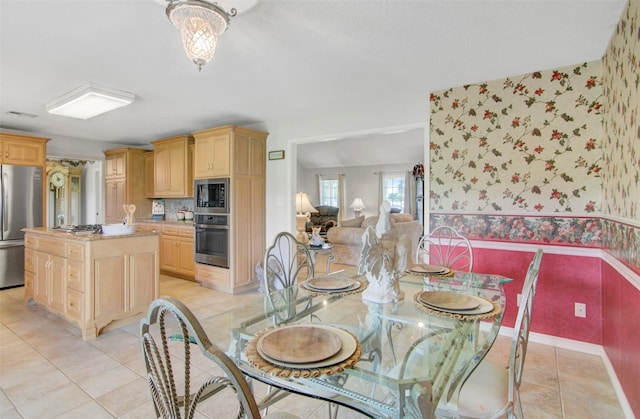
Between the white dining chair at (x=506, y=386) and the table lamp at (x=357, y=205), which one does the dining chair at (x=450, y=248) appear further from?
the table lamp at (x=357, y=205)

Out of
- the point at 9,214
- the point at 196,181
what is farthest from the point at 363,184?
the point at 9,214

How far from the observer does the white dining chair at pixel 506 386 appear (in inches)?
47.5

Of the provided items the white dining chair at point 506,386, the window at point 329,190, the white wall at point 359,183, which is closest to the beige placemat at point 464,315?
the white dining chair at point 506,386

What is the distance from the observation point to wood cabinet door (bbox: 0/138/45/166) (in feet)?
A: 14.1

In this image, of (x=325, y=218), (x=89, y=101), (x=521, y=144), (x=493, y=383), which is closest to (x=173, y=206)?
(x=89, y=101)

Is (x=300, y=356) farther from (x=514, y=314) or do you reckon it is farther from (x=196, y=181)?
(x=196, y=181)

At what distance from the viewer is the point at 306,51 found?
7.79ft

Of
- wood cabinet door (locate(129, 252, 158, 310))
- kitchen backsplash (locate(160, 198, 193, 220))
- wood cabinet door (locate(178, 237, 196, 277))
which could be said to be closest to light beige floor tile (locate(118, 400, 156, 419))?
wood cabinet door (locate(129, 252, 158, 310))

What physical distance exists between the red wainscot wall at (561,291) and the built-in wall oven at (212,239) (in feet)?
10.0

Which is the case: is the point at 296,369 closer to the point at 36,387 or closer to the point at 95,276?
the point at 36,387

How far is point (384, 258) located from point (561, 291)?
2.06 metres

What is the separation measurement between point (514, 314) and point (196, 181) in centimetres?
403

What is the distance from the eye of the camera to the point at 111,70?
8.80 ft

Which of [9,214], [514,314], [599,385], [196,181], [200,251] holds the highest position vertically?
[196,181]
